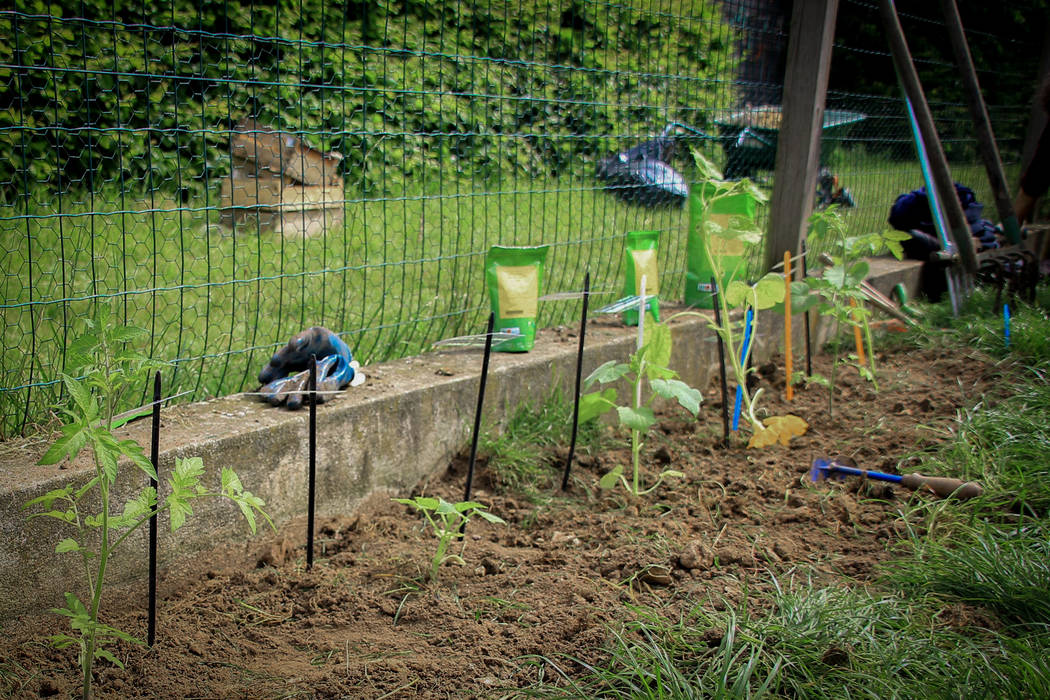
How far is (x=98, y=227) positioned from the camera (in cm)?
381

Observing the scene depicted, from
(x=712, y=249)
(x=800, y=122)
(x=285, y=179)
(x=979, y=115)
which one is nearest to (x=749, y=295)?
(x=712, y=249)

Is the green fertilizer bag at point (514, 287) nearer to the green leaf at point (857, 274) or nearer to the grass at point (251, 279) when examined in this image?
the grass at point (251, 279)

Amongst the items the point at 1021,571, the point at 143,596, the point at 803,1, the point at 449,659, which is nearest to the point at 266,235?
the point at 143,596

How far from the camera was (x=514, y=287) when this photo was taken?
335 centimetres

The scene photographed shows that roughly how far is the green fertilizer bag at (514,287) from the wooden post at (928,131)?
263cm

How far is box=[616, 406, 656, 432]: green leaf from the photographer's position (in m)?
2.74

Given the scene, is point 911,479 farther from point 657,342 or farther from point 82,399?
point 82,399

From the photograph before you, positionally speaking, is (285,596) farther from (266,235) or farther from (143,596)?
→ (266,235)

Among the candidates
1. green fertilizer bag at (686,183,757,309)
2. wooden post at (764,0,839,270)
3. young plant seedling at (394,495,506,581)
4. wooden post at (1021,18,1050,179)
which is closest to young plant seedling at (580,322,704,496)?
young plant seedling at (394,495,506,581)

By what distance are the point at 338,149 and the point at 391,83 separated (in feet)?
1.52

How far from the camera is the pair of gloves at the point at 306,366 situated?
8.98 feet

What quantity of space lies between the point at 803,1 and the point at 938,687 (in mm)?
3499

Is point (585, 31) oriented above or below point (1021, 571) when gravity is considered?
above

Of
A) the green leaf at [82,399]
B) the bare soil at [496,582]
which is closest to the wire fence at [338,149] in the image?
the bare soil at [496,582]
